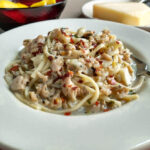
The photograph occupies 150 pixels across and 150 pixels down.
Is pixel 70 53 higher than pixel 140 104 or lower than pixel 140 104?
higher

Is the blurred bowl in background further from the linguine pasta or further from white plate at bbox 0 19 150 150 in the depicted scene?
white plate at bbox 0 19 150 150

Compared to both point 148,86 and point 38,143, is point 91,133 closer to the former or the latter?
point 38,143

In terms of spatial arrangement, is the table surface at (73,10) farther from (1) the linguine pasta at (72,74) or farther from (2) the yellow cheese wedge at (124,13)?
(1) the linguine pasta at (72,74)

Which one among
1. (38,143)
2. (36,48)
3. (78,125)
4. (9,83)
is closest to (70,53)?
(36,48)

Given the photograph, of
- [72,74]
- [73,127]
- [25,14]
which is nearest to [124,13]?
[25,14]

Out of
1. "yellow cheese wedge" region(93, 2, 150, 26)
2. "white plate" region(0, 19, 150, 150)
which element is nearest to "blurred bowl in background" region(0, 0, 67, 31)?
"yellow cheese wedge" region(93, 2, 150, 26)

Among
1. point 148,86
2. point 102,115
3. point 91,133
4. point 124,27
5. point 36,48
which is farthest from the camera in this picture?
point 124,27
